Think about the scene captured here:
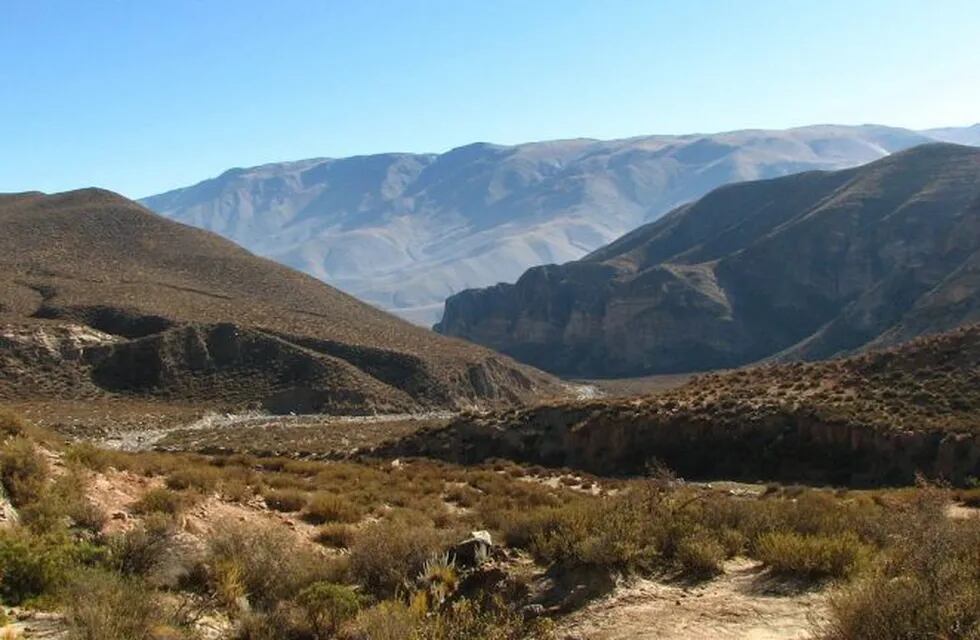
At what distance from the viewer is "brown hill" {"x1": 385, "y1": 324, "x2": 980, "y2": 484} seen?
84.0 feet

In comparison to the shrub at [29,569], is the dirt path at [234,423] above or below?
below

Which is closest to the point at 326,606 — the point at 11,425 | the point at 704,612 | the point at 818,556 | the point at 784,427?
the point at 704,612

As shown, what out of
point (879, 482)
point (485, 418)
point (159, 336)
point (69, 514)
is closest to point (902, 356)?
point (879, 482)

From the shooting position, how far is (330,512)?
49.0 ft

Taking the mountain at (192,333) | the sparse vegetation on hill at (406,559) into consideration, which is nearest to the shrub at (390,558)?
the sparse vegetation on hill at (406,559)

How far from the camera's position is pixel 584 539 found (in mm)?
10727

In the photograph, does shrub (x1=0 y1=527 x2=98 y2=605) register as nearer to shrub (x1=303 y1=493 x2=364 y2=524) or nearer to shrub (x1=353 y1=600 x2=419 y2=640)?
shrub (x1=353 y1=600 x2=419 y2=640)

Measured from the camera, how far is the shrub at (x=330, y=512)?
48.8 feet

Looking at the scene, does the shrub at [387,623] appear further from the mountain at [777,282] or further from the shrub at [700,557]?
the mountain at [777,282]

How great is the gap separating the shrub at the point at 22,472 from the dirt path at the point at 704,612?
8.03m

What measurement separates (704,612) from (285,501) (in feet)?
29.3

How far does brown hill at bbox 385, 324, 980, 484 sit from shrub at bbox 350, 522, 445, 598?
1735cm

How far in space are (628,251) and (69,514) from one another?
180 metres

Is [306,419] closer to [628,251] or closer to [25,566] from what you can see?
[25,566]
